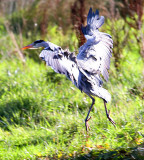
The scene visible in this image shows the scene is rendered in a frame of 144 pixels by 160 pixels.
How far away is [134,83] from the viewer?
18.2 ft

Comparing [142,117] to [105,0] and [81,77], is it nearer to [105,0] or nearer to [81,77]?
[81,77]

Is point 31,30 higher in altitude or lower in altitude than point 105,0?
lower

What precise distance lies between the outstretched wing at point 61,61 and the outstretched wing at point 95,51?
235 mm

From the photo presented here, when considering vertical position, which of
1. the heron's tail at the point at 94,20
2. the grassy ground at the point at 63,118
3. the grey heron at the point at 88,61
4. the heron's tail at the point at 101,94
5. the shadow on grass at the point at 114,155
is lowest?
the shadow on grass at the point at 114,155

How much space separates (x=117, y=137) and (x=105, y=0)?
539cm

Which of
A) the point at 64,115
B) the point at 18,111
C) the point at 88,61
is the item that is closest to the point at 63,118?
the point at 64,115

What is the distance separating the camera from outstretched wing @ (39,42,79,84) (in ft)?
12.6

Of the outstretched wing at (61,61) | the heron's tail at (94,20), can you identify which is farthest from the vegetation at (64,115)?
Answer: the heron's tail at (94,20)

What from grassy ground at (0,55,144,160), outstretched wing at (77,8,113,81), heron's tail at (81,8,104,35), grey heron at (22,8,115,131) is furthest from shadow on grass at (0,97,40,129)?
heron's tail at (81,8,104,35)

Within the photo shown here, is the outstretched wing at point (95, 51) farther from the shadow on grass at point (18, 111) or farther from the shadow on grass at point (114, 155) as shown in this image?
the shadow on grass at point (18, 111)

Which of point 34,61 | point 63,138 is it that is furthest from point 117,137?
point 34,61

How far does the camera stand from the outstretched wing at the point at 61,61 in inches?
151

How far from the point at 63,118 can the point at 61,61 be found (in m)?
1.20

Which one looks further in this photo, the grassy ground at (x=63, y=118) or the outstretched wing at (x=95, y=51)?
the outstretched wing at (x=95, y=51)
